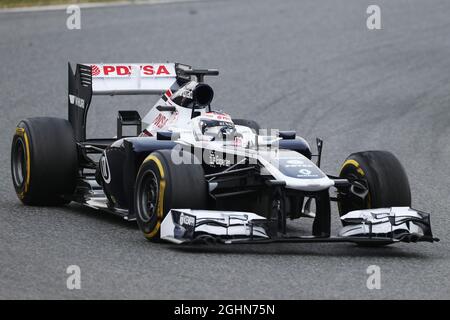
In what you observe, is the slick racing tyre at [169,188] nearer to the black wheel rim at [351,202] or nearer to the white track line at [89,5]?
the black wheel rim at [351,202]

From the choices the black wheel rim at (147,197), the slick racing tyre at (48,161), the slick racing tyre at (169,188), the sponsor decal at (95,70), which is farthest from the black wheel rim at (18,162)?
the slick racing tyre at (169,188)

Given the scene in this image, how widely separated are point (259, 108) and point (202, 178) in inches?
355

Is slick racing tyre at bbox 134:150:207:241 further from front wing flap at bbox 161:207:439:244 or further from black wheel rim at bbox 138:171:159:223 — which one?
front wing flap at bbox 161:207:439:244

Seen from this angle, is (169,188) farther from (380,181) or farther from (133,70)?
(133,70)

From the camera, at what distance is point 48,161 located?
1097 centimetres

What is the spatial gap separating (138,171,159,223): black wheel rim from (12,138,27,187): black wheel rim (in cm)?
224

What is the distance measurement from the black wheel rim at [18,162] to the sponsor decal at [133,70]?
1.08 metres

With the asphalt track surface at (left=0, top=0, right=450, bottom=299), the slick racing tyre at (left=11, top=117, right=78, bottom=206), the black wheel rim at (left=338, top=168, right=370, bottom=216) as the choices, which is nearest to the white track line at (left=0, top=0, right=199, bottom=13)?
the asphalt track surface at (left=0, top=0, right=450, bottom=299)

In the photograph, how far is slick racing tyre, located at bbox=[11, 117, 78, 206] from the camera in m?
11.0

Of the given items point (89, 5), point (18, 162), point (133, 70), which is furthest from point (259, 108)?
point (89, 5)

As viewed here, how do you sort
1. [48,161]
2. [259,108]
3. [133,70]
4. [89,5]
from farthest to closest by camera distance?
[89,5], [259,108], [133,70], [48,161]
